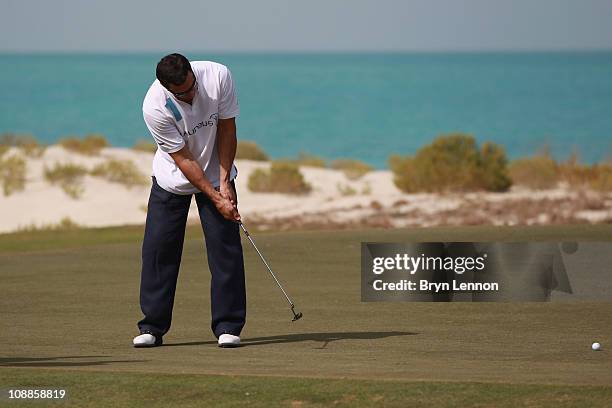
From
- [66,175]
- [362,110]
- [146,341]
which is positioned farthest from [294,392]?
[362,110]

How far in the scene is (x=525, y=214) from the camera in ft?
58.5

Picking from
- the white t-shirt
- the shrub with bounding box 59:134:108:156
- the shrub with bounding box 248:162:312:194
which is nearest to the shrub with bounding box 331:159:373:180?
the shrub with bounding box 248:162:312:194

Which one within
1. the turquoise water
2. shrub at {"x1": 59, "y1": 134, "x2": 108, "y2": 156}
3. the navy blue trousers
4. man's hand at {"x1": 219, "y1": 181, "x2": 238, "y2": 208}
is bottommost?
the navy blue trousers

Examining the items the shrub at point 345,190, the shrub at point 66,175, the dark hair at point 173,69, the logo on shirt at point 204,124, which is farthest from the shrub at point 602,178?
the dark hair at point 173,69

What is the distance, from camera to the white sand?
1780 centimetres

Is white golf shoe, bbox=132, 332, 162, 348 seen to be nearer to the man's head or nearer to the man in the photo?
the man

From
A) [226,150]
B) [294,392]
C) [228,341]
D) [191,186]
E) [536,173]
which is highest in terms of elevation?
[536,173]

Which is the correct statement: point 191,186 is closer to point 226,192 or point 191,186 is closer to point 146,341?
point 226,192

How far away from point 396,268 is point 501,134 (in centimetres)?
6264

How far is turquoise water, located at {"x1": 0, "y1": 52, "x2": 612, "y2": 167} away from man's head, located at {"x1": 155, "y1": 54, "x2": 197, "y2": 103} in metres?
38.3

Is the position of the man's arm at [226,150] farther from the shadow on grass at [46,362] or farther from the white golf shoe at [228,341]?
the shadow on grass at [46,362]

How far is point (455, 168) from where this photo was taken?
22.9m

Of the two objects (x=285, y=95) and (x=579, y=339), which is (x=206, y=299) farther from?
(x=285, y=95)

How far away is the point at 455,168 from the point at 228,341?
15.5 meters
